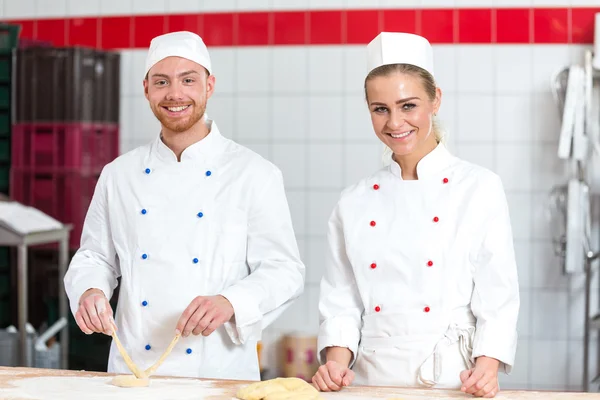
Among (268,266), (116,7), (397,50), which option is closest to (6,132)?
(116,7)

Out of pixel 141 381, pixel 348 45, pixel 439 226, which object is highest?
pixel 348 45

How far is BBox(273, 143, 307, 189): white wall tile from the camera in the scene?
4.00 m

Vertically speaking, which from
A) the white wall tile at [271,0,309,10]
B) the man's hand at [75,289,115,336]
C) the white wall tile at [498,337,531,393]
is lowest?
the white wall tile at [498,337,531,393]

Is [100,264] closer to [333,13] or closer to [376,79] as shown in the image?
[376,79]

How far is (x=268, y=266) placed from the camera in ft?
6.78

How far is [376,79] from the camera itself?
1.84 meters

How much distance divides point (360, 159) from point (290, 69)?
0.59 meters

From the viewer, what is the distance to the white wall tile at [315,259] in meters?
4.02

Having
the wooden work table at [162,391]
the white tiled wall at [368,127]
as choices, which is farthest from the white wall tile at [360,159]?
the wooden work table at [162,391]

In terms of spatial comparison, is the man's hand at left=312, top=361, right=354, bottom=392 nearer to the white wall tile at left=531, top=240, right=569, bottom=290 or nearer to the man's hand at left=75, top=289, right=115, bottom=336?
the man's hand at left=75, top=289, right=115, bottom=336

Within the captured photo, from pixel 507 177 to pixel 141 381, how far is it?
2.60 meters

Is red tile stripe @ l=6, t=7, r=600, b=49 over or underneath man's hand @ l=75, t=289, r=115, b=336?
over

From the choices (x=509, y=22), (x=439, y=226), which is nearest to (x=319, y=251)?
(x=509, y=22)

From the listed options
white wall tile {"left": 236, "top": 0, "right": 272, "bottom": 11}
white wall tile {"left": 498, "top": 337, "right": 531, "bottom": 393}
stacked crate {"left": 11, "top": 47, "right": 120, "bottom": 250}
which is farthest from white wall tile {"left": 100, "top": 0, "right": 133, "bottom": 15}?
white wall tile {"left": 498, "top": 337, "right": 531, "bottom": 393}
